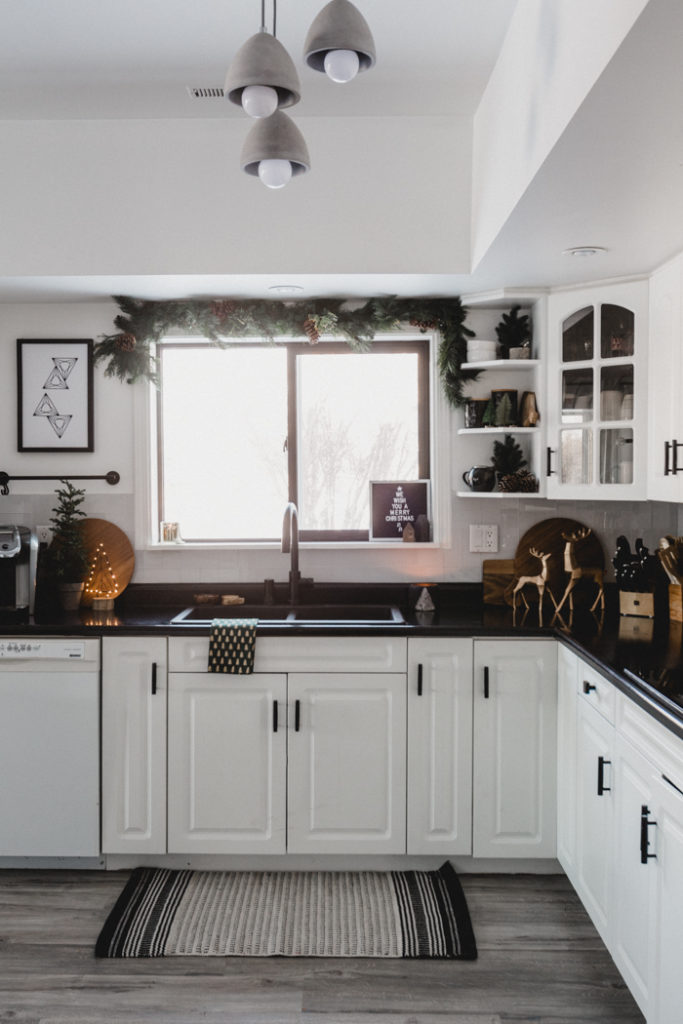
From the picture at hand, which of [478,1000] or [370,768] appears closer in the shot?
[478,1000]

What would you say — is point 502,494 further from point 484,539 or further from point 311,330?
point 311,330

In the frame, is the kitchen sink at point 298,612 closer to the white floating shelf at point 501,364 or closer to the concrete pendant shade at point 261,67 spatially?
the white floating shelf at point 501,364

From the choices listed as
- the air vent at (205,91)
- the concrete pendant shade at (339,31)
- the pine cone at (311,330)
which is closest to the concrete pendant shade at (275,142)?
the concrete pendant shade at (339,31)

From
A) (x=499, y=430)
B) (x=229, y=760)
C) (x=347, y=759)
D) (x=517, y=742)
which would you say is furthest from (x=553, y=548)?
(x=229, y=760)

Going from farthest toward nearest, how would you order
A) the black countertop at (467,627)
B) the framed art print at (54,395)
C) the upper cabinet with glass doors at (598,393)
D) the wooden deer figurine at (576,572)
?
the framed art print at (54,395)
the wooden deer figurine at (576,572)
the upper cabinet with glass doors at (598,393)
the black countertop at (467,627)

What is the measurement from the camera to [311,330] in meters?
3.61

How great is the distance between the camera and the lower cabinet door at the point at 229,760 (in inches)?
122

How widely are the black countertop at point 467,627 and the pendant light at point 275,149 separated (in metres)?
1.56

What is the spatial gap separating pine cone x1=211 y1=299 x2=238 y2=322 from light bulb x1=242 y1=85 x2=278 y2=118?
6.04 ft

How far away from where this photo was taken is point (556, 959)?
101 inches

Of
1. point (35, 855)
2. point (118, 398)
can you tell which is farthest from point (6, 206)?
point (35, 855)

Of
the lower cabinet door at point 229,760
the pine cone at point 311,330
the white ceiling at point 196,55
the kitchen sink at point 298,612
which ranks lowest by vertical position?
the lower cabinet door at point 229,760

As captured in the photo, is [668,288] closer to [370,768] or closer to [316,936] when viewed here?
[370,768]

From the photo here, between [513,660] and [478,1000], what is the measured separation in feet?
3.65
